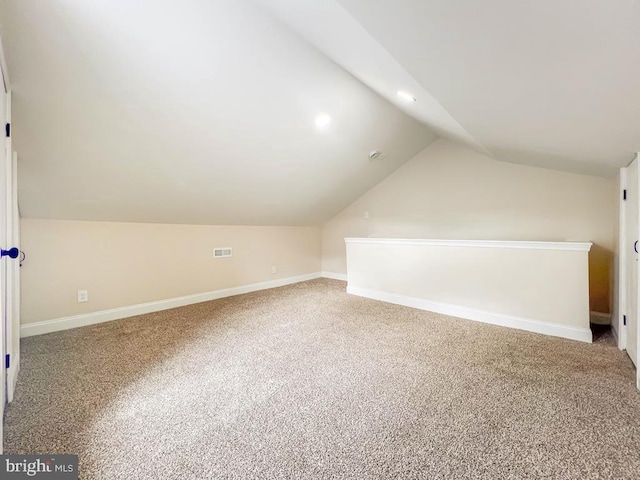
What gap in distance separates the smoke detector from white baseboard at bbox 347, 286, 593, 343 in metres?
1.91

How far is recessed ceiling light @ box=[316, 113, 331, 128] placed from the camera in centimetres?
285

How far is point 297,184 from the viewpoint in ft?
12.6

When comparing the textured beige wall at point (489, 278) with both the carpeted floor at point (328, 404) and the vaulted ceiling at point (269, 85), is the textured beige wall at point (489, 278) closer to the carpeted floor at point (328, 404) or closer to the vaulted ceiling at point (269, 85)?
the carpeted floor at point (328, 404)

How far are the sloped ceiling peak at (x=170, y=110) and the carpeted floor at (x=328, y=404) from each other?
1.46 meters

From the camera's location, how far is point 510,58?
49.3 inches

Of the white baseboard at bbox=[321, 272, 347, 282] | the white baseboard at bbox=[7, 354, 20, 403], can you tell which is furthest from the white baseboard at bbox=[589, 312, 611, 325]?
the white baseboard at bbox=[7, 354, 20, 403]

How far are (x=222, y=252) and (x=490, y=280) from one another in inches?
137

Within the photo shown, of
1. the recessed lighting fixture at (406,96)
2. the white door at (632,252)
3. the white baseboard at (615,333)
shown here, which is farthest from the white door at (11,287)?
the white baseboard at (615,333)

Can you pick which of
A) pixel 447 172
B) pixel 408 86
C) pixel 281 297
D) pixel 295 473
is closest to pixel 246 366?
pixel 295 473

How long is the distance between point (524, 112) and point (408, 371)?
1.88 meters

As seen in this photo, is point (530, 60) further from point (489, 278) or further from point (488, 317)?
point (488, 317)

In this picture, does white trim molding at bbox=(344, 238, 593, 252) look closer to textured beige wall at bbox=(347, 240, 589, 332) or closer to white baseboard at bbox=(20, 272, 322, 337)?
textured beige wall at bbox=(347, 240, 589, 332)

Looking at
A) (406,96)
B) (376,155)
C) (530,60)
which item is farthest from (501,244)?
(530,60)

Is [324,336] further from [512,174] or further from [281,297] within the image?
[512,174]
